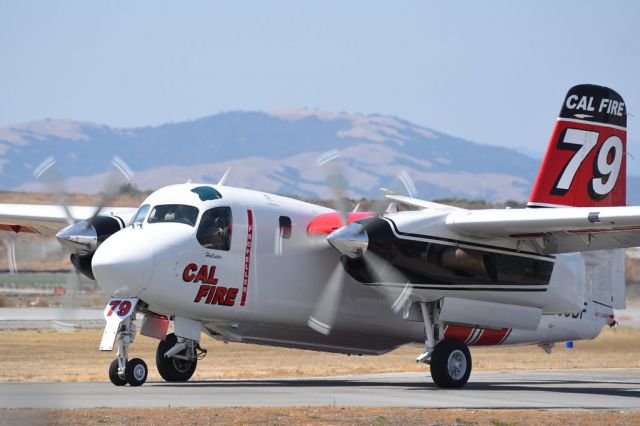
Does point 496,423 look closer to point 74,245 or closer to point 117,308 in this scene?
point 117,308

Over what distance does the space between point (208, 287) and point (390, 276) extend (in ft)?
12.6

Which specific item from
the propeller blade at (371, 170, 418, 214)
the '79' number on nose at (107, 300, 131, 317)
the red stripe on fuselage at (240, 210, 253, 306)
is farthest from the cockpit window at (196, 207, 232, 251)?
the propeller blade at (371, 170, 418, 214)

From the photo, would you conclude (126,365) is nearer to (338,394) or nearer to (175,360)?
(175,360)

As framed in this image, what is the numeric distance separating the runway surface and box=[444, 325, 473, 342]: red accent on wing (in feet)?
3.93

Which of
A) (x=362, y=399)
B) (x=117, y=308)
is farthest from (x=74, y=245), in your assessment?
(x=362, y=399)

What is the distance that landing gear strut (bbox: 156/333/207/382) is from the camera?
2623cm

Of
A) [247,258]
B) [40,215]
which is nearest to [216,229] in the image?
[247,258]

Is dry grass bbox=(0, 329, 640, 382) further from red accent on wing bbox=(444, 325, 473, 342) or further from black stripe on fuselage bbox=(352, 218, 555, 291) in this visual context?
black stripe on fuselage bbox=(352, 218, 555, 291)

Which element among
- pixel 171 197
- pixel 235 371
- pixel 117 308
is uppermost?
pixel 171 197

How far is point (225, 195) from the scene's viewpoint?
25.3 meters

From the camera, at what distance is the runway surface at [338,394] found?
21.1m

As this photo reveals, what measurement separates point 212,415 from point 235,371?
14.5m

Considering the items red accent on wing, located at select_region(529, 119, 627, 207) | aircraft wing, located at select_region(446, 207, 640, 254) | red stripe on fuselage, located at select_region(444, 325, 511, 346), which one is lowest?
red stripe on fuselage, located at select_region(444, 325, 511, 346)

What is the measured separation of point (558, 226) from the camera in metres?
24.6
